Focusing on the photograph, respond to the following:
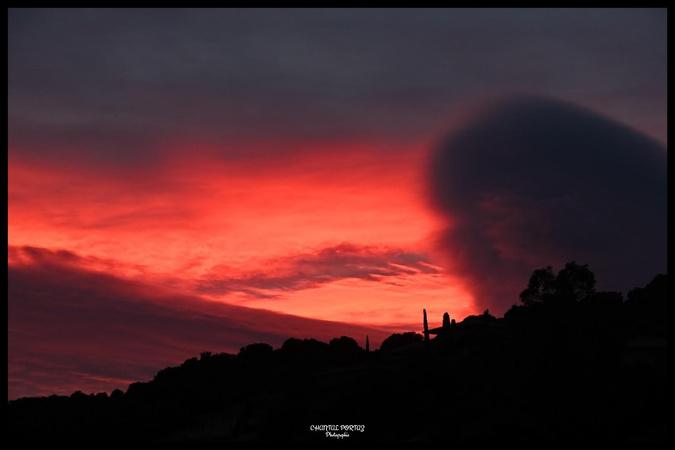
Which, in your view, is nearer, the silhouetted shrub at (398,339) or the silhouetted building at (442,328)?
the silhouetted building at (442,328)

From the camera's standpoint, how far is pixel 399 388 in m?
57.0

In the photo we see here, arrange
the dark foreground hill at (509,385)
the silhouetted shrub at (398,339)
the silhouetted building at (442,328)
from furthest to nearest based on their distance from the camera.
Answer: the silhouetted shrub at (398,339) < the silhouetted building at (442,328) < the dark foreground hill at (509,385)

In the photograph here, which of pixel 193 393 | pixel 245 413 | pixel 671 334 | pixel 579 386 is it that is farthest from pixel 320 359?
pixel 671 334

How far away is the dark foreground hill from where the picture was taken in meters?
42.3

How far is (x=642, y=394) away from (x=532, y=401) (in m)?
6.23

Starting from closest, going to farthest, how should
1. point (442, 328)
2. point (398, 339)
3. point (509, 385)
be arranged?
point (509, 385) → point (442, 328) → point (398, 339)

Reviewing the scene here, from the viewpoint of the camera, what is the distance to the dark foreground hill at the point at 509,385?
42312mm

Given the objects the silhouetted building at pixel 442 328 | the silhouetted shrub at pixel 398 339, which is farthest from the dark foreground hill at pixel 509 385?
the silhouetted shrub at pixel 398 339

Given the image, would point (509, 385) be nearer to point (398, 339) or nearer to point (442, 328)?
point (442, 328)

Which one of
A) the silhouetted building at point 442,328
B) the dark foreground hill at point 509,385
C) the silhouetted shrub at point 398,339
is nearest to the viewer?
the dark foreground hill at point 509,385

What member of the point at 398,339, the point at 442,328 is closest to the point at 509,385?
the point at 442,328

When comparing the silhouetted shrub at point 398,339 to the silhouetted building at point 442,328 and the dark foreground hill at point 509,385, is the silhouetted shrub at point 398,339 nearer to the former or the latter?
the dark foreground hill at point 509,385

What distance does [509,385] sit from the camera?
161 feet
